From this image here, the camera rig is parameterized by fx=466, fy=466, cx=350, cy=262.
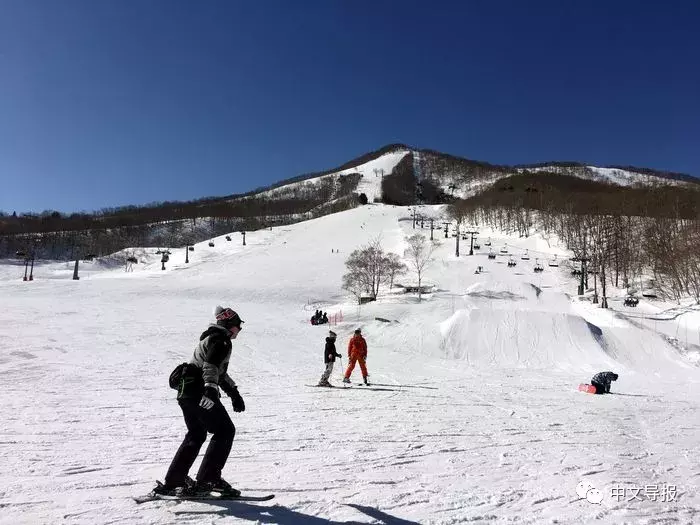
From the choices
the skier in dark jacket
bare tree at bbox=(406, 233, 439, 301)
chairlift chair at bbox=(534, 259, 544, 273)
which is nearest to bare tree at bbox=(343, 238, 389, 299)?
bare tree at bbox=(406, 233, 439, 301)

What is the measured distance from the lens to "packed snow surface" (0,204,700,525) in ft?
15.2

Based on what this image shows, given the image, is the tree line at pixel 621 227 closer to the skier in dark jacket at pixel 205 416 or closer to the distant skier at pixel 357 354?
the distant skier at pixel 357 354

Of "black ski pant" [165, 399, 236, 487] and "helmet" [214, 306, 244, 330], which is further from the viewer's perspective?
"helmet" [214, 306, 244, 330]

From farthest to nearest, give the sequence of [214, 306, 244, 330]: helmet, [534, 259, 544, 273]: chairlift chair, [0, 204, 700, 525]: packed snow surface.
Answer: [534, 259, 544, 273]: chairlift chair
[0, 204, 700, 525]: packed snow surface
[214, 306, 244, 330]: helmet

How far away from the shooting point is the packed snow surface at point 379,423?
4.64m

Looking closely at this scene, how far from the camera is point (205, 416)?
4.26 m

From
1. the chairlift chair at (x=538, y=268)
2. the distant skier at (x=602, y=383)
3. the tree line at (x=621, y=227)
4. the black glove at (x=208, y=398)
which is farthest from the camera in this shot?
the chairlift chair at (x=538, y=268)

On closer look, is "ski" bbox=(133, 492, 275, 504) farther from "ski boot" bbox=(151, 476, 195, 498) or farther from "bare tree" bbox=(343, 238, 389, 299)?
"bare tree" bbox=(343, 238, 389, 299)

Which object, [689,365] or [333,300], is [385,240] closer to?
[333,300]

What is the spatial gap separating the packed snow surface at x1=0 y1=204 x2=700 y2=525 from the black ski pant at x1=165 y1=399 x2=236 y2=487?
10.7 inches

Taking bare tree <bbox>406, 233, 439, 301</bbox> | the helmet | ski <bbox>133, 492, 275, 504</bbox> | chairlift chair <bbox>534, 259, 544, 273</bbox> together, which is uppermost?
bare tree <bbox>406, 233, 439, 301</bbox>

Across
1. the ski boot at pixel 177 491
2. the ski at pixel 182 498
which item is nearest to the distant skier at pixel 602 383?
the ski at pixel 182 498

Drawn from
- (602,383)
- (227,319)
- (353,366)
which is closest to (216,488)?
(227,319)

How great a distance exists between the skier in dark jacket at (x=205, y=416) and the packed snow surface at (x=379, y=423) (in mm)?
204
